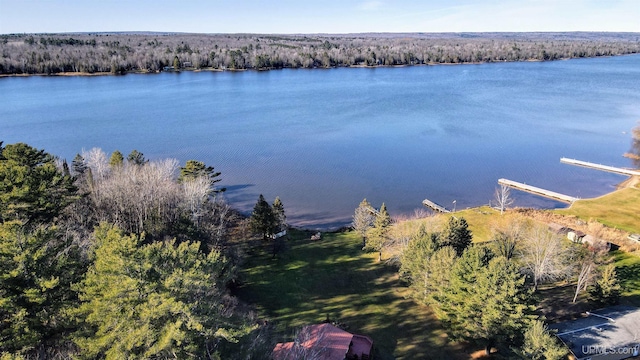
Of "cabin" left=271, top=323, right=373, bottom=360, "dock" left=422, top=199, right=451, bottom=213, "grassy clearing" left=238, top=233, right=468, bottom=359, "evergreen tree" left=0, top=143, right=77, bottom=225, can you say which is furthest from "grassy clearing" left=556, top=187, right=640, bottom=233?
"evergreen tree" left=0, top=143, right=77, bottom=225

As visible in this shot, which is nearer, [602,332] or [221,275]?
[602,332]

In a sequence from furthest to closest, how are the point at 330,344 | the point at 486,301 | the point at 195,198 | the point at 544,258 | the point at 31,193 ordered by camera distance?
the point at 195,198 → the point at 544,258 → the point at 31,193 → the point at 486,301 → the point at 330,344

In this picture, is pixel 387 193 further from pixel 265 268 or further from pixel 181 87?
pixel 181 87

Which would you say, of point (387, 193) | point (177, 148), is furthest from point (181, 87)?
point (387, 193)

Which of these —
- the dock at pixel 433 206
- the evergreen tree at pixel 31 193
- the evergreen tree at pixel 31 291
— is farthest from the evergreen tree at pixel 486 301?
the evergreen tree at pixel 31 193

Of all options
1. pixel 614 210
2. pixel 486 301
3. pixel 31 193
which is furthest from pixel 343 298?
pixel 614 210

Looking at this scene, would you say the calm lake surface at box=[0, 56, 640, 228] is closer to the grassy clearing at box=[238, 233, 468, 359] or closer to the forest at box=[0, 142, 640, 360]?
the grassy clearing at box=[238, 233, 468, 359]

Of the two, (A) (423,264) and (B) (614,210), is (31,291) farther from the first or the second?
(B) (614,210)
